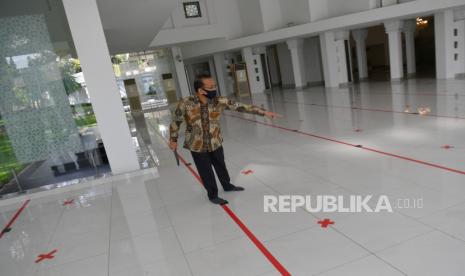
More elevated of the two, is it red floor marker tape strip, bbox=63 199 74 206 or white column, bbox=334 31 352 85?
white column, bbox=334 31 352 85

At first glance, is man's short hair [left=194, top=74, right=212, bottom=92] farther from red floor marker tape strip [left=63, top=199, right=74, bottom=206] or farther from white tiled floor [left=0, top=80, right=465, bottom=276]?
red floor marker tape strip [left=63, top=199, right=74, bottom=206]

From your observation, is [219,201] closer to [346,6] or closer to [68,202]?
[68,202]

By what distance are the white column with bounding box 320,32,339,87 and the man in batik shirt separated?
12.1 m

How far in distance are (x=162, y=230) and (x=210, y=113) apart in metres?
1.36

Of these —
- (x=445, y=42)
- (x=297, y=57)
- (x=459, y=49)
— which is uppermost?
(x=297, y=57)

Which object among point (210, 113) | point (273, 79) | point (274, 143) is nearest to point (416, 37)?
point (273, 79)

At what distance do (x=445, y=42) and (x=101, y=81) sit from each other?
12141 mm

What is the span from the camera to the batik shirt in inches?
143

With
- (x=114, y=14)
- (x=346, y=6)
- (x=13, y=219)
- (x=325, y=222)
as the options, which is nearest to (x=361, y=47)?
(x=346, y=6)

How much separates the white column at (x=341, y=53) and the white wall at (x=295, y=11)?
1.61m

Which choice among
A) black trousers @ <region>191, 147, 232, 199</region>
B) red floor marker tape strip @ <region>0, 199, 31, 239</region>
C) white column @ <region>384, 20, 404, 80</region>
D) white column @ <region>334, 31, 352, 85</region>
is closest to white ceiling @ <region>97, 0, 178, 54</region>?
red floor marker tape strip @ <region>0, 199, 31, 239</region>

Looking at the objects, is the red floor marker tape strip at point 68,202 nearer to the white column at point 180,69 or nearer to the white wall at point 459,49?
the white wall at point 459,49

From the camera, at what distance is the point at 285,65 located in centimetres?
1980

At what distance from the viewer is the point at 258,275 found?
247cm
